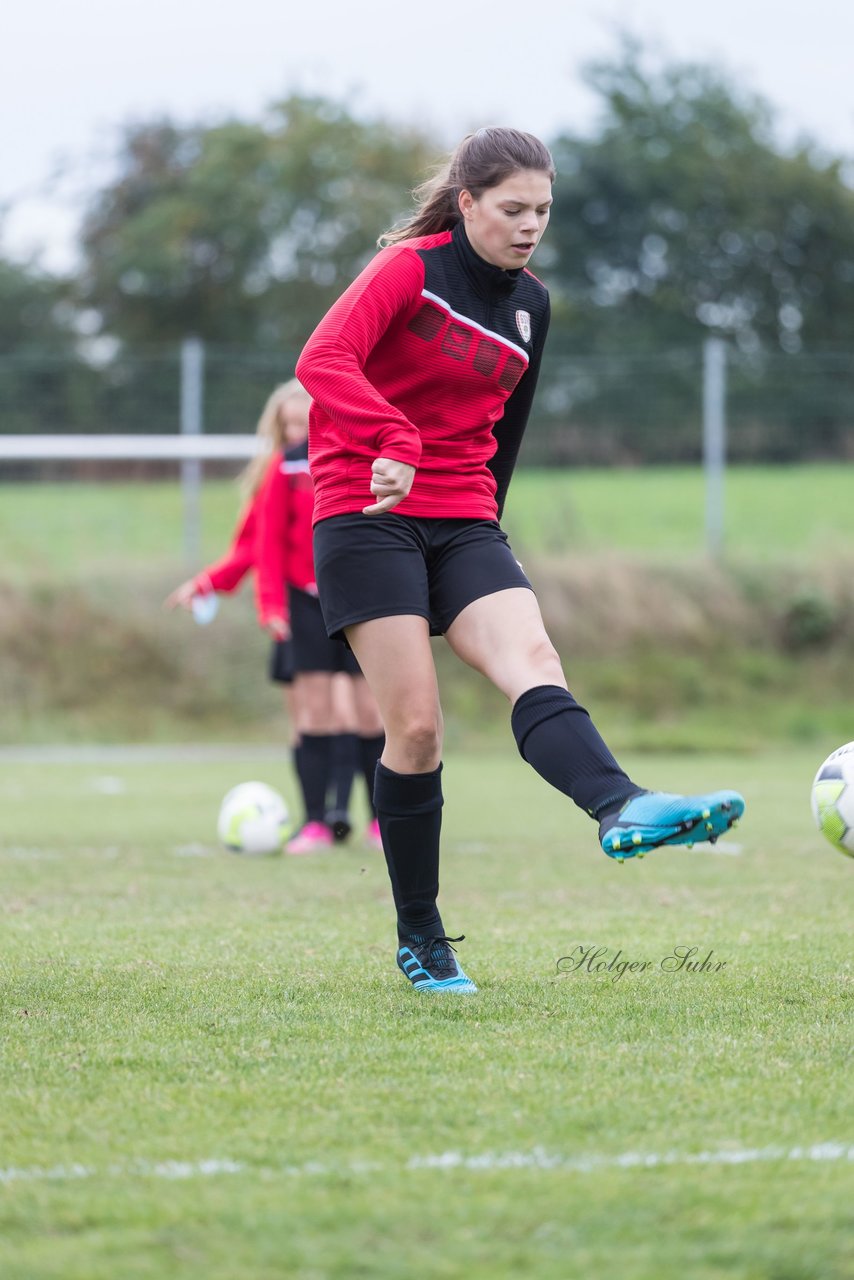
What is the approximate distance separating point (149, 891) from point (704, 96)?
36.0 metres

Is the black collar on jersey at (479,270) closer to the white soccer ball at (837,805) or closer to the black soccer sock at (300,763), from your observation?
the white soccer ball at (837,805)

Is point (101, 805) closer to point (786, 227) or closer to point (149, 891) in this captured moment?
point (149, 891)

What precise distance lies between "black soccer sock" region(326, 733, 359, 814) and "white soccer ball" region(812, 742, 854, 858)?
13.0ft

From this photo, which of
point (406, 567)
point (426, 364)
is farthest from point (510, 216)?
point (406, 567)

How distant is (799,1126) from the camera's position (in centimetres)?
257

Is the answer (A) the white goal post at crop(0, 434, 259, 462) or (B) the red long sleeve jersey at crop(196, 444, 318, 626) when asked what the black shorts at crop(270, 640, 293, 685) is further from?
(A) the white goal post at crop(0, 434, 259, 462)

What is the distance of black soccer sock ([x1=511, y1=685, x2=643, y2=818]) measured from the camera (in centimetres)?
340

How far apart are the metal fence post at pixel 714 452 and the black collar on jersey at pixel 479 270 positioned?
13.7 m

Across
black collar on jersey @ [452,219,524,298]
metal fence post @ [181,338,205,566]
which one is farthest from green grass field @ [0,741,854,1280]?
metal fence post @ [181,338,205,566]

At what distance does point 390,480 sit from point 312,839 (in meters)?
4.29

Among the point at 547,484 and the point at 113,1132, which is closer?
the point at 113,1132

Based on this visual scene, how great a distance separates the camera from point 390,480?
11.4 ft

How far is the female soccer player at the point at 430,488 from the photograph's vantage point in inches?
141

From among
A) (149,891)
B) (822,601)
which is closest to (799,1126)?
(149,891)
